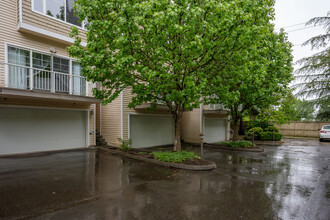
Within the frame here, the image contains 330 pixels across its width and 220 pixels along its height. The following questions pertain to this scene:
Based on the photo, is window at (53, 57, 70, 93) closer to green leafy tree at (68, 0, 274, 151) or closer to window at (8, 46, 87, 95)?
window at (8, 46, 87, 95)

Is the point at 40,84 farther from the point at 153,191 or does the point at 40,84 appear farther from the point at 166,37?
the point at 153,191

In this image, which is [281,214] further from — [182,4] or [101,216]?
[182,4]

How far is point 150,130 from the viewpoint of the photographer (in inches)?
550

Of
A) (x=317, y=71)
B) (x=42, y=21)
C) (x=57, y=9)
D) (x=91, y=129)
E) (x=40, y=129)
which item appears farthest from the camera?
(x=317, y=71)

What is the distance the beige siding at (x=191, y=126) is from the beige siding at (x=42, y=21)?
10493 millimetres

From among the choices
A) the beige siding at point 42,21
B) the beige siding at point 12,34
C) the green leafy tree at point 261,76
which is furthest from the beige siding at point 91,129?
the green leafy tree at point 261,76

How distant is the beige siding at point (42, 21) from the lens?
8.67m

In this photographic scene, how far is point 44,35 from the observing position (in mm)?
9281

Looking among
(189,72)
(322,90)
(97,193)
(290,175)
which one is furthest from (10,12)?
(322,90)

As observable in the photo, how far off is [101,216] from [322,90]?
66.7 ft

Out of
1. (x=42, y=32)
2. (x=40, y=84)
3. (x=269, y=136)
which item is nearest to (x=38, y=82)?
(x=40, y=84)

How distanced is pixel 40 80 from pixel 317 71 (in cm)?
2081

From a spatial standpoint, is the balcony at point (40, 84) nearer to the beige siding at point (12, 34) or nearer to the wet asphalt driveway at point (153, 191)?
the beige siding at point (12, 34)

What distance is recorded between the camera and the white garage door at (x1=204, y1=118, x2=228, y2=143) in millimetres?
16500
